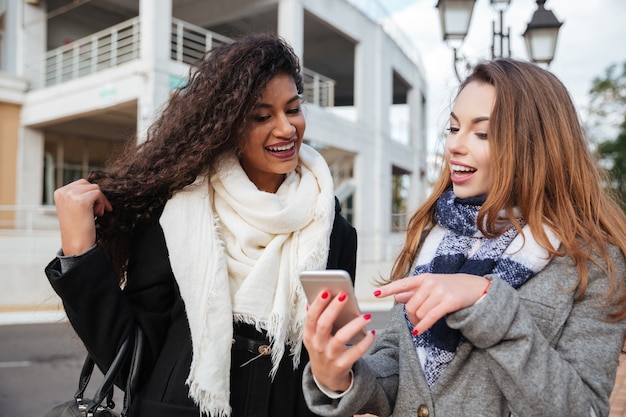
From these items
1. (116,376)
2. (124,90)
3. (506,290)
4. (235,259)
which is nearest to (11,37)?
(124,90)

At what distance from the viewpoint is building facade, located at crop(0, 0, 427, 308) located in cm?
1301

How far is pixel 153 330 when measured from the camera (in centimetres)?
199

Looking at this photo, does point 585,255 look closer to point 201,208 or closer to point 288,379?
point 288,379

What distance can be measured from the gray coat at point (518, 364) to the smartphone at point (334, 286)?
23cm


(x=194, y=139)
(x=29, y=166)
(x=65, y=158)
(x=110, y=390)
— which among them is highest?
(x=65, y=158)

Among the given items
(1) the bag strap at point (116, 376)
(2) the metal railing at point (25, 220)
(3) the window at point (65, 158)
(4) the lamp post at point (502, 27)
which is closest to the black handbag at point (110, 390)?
(1) the bag strap at point (116, 376)

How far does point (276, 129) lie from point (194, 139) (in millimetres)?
306

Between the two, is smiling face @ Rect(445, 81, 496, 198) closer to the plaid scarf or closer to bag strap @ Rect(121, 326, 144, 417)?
the plaid scarf

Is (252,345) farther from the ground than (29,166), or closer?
closer

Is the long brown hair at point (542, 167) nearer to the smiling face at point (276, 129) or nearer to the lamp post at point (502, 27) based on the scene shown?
the smiling face at point (276, 129)

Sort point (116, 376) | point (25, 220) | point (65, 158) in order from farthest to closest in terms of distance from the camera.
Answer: point (65, 158), point (25, 220), point (116, 376)

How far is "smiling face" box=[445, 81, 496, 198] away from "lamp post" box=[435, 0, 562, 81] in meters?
5.52

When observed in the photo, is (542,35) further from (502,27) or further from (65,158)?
(65,158)

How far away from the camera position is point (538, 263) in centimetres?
149
